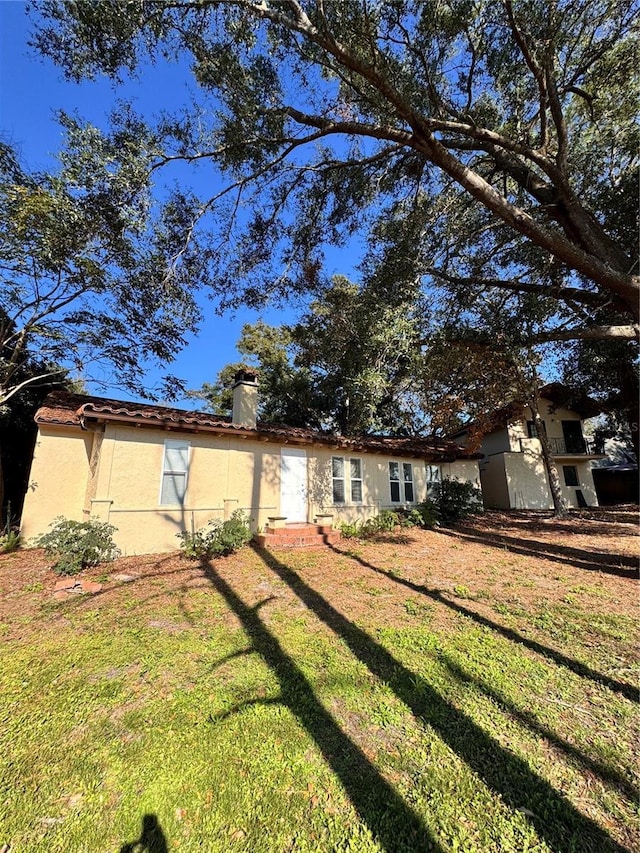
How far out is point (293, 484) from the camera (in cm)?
1030

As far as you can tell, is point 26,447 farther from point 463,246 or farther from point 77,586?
point 463,246

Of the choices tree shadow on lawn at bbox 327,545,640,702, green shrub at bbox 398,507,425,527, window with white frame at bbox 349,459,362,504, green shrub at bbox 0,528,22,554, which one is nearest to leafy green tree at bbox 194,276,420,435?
window with white frame at bbox 349,459,362,504

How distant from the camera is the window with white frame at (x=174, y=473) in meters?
8.18

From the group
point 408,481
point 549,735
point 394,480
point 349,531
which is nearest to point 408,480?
point 408,481

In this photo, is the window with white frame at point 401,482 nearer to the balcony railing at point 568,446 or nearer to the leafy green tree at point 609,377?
the leafy green tree at point 609,377

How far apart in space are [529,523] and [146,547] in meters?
12.2

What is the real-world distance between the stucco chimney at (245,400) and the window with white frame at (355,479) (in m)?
3.78

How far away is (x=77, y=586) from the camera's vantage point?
574 centimetres

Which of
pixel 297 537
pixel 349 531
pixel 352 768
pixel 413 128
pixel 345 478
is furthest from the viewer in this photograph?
pixel 345 478

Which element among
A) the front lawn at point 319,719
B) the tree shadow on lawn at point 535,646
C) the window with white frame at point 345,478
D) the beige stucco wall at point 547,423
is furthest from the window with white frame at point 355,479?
the beige stucco wall at point 547,423

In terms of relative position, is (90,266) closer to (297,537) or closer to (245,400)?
(245,400)

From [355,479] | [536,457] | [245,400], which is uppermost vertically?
[245,400]

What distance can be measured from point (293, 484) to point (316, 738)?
25.3ft

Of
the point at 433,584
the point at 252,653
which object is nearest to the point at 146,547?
the point at 252,653
